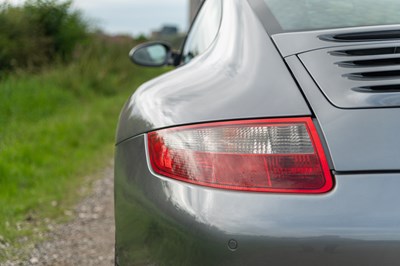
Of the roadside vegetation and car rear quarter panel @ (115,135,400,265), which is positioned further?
the roadside vegetation

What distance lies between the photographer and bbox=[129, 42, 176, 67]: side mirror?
3.78 metres

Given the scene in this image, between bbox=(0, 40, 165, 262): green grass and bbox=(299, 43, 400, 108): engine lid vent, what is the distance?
8.56 feet

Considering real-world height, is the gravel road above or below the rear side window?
below

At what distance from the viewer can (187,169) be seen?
1699mm

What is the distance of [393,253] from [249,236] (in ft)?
1.19

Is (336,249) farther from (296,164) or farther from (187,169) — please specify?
(187,169)

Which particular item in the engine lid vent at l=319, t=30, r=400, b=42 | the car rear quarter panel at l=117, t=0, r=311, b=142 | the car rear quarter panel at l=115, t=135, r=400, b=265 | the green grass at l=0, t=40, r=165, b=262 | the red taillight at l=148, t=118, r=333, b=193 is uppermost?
the engine lid vent at l=319, t=30, r=400, b=42

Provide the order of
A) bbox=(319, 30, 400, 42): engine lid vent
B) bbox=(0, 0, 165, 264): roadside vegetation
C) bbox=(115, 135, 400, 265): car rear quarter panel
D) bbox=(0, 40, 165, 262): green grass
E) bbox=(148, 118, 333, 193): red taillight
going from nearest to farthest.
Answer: bbox=(115, 135, 400, 265): car rear quarter panel, bbox=(148, 118, 333, 193): red taillight, bbox=(319, 30, 400, 42): engine lid vent, bbox=(0, 40, 165, 262): green grass, bbox=(0, 0, 165, 264): roadside vegetation

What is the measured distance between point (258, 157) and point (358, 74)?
1.29 ft

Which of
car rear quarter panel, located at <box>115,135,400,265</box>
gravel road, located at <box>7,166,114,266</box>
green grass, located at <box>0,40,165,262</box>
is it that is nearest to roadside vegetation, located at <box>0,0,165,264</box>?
green grass, located at <box>0,40,165,262</box>

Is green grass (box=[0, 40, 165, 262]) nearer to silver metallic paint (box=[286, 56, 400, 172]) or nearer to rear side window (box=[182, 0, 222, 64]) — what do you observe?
rear side window (box=[182, 0, 222, 64])

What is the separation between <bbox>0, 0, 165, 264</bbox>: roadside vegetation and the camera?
4.84m

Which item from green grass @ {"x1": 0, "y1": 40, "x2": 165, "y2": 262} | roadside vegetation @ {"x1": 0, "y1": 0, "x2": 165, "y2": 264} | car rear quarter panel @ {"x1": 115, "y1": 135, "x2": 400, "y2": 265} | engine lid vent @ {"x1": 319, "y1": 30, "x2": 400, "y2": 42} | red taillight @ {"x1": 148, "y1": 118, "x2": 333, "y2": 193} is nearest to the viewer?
car rear quarter panel @ {"x1": 115, "y1": 135, "x2": 400, "y2": 265}

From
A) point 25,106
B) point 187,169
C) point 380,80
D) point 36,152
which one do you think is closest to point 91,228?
point 36,152
